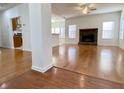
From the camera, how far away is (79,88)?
162 centimetres

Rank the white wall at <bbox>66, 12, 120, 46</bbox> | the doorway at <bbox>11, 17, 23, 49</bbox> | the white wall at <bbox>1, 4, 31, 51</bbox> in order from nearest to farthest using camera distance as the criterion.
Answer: the white wall at <bbox>1, 4, 31, 51</bbox>
the doorway at <bbox>11, 17, 23, 49</bbox>
the white wall at <bbox>66, 12, 120, 46</bbox>

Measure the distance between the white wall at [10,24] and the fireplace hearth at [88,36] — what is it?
4.89m

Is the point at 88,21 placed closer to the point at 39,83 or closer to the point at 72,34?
the point at 72,34

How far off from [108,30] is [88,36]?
1639 millimetres

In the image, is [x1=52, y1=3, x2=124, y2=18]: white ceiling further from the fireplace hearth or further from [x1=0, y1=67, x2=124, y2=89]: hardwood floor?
[x1=0, y1=67, x2=124, y2=89]: hardwood floor

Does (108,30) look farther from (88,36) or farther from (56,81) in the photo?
(56,81)

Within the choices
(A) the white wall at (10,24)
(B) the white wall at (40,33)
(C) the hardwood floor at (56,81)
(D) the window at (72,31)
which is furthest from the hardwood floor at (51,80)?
(D) the window at (72,31)

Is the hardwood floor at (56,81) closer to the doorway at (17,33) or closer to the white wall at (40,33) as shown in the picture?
the white wall at (40,33)

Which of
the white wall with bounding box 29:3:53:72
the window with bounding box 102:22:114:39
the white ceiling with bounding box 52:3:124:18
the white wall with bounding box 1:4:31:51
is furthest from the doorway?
the window with bounding box 102:22:114:39

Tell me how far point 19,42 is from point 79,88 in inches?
207

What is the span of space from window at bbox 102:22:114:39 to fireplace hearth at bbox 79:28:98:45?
66cm

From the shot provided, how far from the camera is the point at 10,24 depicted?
19.8 ft

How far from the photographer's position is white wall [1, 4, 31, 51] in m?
5.01

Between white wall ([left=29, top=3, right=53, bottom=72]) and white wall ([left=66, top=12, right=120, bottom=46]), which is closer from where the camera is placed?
white wall ([left=29, top=3, right=53, bottom=72])
